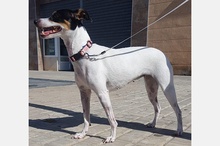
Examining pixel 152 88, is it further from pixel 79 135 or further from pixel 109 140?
pixel 79 135

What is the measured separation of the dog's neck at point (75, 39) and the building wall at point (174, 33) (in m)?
11.4

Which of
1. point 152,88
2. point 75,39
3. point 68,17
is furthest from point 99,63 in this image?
point 152,88

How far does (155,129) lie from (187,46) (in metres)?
10.8

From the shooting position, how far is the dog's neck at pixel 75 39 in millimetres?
2939

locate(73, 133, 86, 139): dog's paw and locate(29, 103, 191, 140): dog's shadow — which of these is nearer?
locate(73, 133, 86, 139): dog's paw

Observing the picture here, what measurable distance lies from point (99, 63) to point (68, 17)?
77 cm

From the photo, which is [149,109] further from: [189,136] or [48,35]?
[48,35]

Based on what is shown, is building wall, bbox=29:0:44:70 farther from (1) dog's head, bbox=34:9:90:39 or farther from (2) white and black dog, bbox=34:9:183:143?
(1) dog's head, bbox=34:9:90:39

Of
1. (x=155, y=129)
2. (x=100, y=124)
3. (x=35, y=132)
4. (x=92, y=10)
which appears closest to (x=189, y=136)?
(x=155, y=129)

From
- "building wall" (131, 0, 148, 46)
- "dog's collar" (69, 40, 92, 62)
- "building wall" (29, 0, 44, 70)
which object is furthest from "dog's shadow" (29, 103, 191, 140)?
"building wall" (29, 0, 44, 70)

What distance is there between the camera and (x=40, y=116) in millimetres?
4414

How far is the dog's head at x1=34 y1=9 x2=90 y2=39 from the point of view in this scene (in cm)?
278

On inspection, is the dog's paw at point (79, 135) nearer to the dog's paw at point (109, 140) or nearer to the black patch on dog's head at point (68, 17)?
the dog's paw at point (109, 140)

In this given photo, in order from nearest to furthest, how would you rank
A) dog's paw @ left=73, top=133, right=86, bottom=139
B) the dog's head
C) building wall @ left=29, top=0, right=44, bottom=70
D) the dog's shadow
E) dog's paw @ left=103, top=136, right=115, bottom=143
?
1. the dog's head
2. dog's paw @ left=103, top=136, right=115, bottom=143
3. dog's paw @ left=73, top=133, right=86, bottom=139
4. the dog's shadow
5. building wall @ left=29, top=0, right=44, bottom=70
